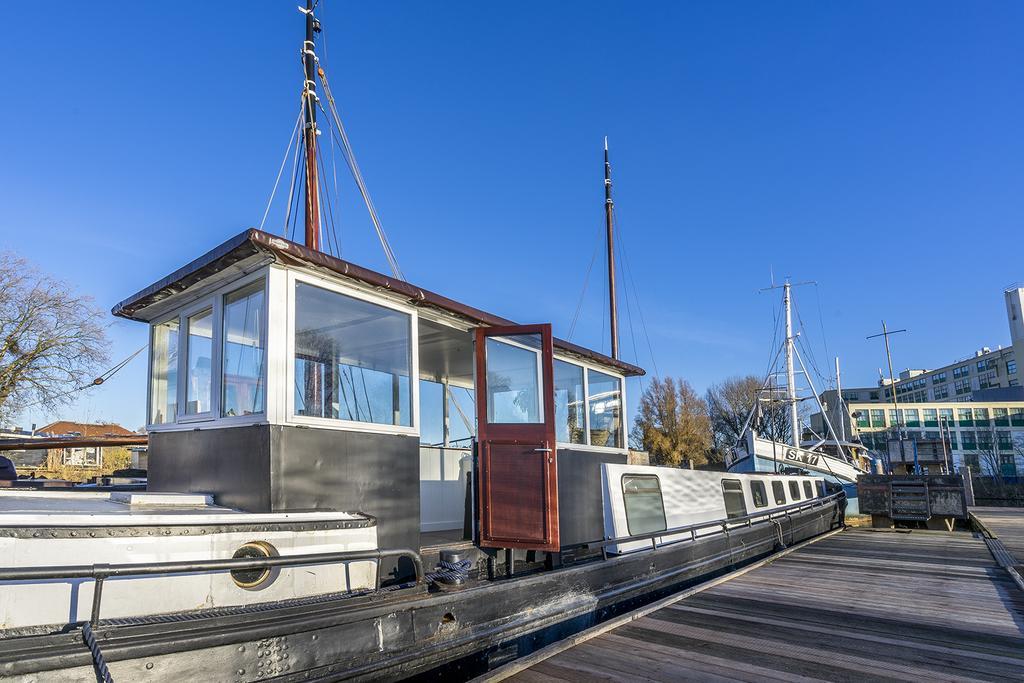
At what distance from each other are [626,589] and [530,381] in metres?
2.49

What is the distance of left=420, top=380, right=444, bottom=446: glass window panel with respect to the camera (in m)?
9.16

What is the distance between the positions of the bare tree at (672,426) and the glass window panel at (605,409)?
40.0 m

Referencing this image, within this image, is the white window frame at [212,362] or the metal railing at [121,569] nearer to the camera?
the metal railing at [121,569]

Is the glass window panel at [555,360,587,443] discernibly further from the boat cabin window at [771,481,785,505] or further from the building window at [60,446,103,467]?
the building window at [60,446,103,467]

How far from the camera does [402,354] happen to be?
5.73 meters

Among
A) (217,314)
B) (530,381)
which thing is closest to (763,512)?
(530,381)

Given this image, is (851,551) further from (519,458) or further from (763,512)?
(519,458)

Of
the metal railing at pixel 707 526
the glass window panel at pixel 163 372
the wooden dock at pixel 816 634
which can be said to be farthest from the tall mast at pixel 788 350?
the glass window panel at pixel 163 372

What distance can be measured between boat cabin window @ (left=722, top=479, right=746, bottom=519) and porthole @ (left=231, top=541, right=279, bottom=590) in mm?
7807

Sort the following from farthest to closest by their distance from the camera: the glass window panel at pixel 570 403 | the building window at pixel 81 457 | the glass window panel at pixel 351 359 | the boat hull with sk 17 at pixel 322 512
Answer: the building window at pixel 81 457 → the glass window panel at pixel 570 403 → the glass window panel at pixel 351 359 → the boat hull with sk 17 at pixel 322 512

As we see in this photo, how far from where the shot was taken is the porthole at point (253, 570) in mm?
3869

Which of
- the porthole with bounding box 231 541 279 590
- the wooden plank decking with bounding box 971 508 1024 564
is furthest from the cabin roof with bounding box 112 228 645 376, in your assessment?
the wooden plank decking with bounding box 971 508 1024 564

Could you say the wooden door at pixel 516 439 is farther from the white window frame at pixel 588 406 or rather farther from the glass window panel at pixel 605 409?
the glass window panel at pixel 605 409

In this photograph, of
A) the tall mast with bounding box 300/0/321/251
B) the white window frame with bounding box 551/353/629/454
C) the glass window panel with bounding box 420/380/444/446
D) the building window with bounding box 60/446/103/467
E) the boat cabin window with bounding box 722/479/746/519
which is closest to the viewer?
the white window frame with bounding box 551/353/629/454
